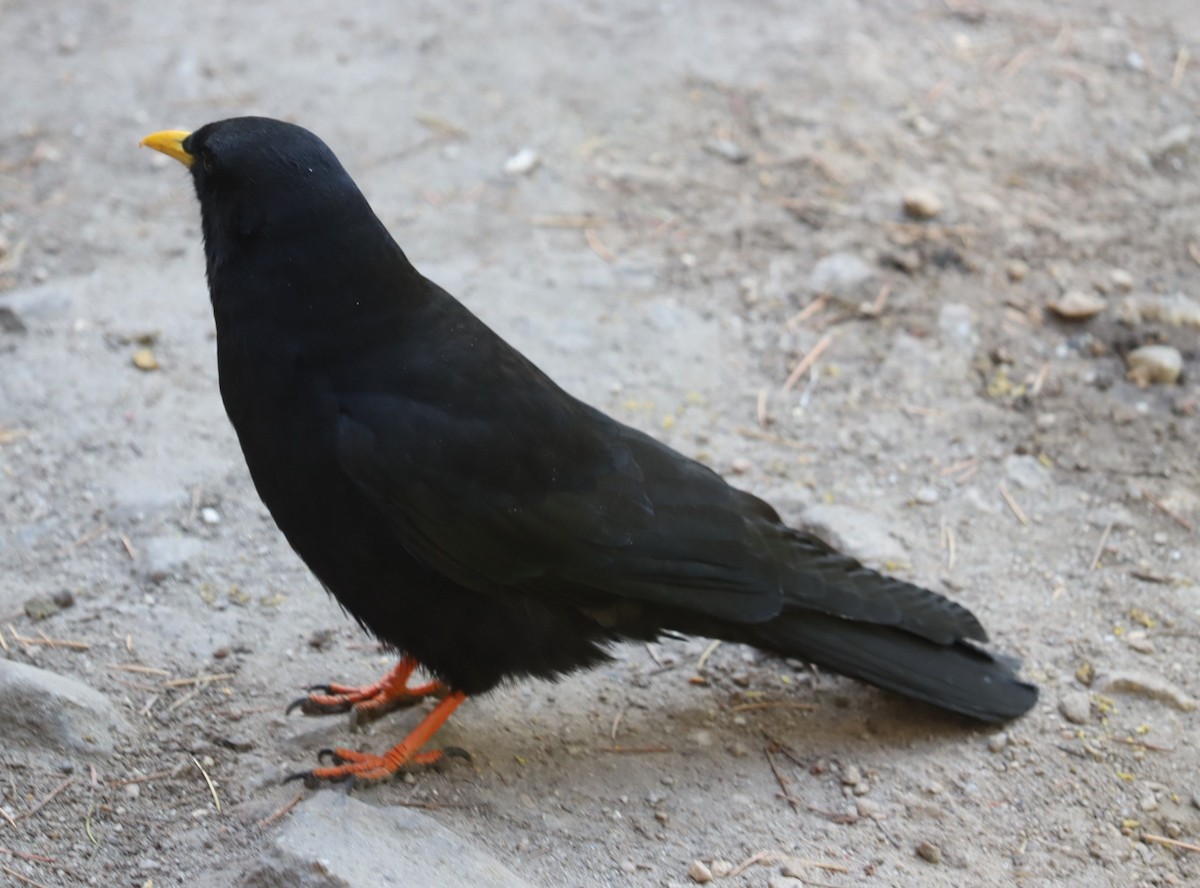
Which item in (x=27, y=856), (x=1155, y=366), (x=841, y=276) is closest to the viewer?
(x=27, y=856)

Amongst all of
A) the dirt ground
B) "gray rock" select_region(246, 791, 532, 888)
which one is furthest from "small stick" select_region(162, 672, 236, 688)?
"gray rock" select_region(246, 791, 532, 888)

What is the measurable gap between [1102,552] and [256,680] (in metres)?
2.95

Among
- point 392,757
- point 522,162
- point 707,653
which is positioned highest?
point 522,162

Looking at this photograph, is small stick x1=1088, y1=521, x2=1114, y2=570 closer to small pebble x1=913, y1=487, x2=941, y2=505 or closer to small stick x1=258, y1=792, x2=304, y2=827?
small pebble x1=913, y1=487, x2=941, y2=505

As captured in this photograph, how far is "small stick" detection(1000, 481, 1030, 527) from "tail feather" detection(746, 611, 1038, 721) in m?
0.97

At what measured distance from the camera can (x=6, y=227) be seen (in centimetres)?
587

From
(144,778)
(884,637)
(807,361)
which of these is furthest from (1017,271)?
(144,778)

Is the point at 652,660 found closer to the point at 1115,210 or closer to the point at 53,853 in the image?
the point at 53,853

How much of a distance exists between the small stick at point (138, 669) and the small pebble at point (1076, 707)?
2.74 m

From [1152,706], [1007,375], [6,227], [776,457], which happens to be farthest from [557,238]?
[1152,706]

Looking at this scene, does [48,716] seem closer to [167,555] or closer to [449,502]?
[167,555]

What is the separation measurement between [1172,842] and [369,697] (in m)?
2.32

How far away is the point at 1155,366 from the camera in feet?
17.1

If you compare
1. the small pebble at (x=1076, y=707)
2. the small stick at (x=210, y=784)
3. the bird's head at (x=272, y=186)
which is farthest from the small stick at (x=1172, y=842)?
the bird's head at (x=272, y=186)
